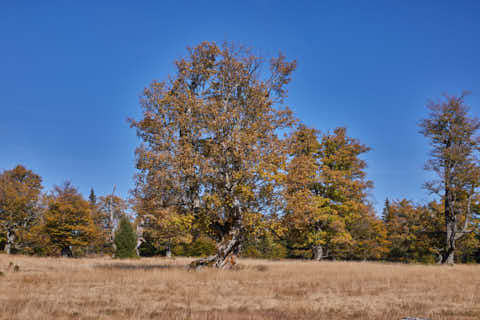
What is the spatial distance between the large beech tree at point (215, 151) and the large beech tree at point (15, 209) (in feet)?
104

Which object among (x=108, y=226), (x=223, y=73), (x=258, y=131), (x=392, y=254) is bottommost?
(x=392, y=254)

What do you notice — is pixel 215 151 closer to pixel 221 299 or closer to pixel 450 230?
pixel 221 299

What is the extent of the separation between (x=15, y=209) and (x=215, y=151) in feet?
117

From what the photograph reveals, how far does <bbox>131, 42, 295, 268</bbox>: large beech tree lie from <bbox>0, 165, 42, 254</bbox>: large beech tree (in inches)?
1249

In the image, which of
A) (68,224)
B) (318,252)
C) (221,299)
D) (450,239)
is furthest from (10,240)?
(450,239)

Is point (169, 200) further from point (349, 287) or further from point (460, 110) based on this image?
point (460, 110)

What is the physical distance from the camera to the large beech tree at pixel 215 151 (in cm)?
1755

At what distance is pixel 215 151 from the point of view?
693 inches

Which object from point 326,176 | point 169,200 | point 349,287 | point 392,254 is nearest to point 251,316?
Answer: point 349,287

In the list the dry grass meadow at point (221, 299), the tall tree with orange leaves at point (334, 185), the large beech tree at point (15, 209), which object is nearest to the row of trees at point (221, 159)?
the dry grass meadow at point (221, 299)

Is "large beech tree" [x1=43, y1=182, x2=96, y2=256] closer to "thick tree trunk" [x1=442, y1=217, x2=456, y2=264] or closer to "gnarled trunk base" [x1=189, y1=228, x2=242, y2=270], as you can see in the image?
"gnarled trunk base" [x1=189, y1=228, x2=242, y2=270]

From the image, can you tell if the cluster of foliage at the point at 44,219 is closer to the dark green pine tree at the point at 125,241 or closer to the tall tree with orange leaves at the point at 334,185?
the dark green pine tree at the point at 125,241

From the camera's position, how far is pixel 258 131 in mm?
18812

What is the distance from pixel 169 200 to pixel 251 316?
1149 centimetres
